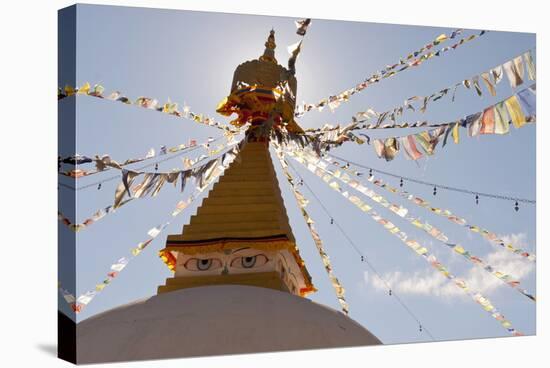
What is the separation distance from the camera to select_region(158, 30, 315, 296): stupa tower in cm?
1284

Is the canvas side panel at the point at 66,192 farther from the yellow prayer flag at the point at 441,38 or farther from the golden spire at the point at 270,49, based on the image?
the yellow prayer flag at the point at 441,38

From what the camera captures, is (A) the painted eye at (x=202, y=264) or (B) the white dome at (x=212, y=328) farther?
(A) the painted eye at (x=202, y=264)

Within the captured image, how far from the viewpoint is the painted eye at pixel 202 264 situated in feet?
42.3

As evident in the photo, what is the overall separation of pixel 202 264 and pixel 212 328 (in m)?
2.33

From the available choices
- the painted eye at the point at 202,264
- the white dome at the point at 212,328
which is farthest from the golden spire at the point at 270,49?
the white dome at the point at 212,328

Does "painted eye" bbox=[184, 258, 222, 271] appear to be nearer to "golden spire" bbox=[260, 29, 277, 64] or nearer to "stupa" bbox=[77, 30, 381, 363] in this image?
"stupa" bbox=[77, 30, 381, 363]

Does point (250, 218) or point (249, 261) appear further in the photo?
point (250, 218)

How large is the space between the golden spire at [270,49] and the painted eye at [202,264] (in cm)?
274

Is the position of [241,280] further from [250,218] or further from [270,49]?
[270,49]

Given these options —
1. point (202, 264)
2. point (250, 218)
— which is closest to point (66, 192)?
point (202, 264)

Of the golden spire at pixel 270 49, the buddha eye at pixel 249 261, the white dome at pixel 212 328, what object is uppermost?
the golden spire at pixel 270 49

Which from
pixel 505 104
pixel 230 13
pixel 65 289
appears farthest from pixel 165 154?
pixel 505 104

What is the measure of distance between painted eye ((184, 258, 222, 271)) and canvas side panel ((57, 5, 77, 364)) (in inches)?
122

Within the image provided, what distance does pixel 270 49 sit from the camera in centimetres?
1258
